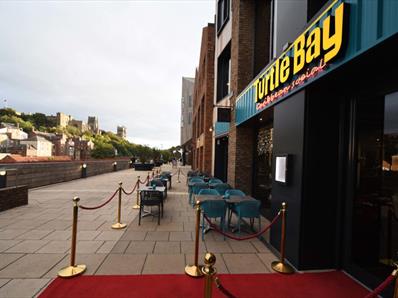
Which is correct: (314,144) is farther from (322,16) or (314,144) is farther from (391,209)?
(322,16)

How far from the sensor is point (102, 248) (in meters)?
5.18

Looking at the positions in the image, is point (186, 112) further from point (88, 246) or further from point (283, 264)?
point (283, 264)

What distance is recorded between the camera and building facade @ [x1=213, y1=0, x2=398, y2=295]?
342 centimetres

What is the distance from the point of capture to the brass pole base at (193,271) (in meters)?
4.08

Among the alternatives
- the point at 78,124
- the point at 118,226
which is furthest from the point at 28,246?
the point at 78,124

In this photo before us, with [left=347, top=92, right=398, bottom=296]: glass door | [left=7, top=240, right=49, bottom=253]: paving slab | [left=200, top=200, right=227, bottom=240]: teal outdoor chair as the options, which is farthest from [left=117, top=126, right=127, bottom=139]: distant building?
[left=347, top=92, right=398, bottom=296]: glass door

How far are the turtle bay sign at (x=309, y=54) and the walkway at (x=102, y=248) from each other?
3814 millimetres

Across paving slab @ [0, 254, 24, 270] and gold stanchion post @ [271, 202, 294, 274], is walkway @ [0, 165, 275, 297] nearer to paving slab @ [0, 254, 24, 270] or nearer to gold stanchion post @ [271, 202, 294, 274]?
paving slab @ [0, 254, 24, 270]

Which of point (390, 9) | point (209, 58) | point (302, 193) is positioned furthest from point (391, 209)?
point (209, 58)

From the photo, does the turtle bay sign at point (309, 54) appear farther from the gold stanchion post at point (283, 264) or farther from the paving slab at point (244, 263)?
the paving slab at point (244, 263)

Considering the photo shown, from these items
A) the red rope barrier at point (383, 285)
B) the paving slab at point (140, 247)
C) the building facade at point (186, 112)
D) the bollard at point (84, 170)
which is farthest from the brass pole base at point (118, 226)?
the building facade at point (186, 112)

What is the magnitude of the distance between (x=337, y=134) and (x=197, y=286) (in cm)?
378

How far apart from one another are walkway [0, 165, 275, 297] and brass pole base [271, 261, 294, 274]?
6.1 inches

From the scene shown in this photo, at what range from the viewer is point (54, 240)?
557cm
